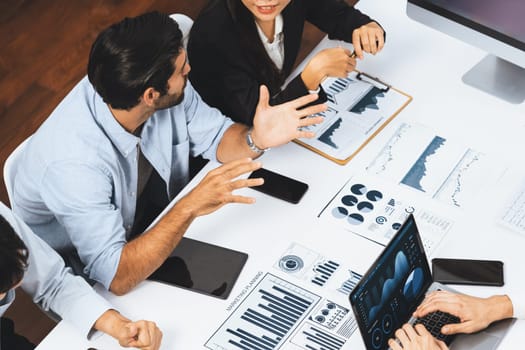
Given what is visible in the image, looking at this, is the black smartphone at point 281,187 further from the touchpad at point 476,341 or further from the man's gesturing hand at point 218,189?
the touchpad at point 476,341

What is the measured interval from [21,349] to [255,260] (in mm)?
706

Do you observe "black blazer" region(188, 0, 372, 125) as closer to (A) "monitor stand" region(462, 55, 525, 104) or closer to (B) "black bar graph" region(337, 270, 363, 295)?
(A) "monitor stand" region(462, 55, 525, 104)

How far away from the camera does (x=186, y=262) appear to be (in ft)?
6.68

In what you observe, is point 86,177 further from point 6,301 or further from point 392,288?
point 392,288

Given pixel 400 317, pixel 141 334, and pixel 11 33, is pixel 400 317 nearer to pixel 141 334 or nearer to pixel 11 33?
pixel 141 334

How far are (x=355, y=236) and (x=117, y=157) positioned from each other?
656 mm

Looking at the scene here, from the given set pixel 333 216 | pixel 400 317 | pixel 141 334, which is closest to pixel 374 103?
pixel 333 216

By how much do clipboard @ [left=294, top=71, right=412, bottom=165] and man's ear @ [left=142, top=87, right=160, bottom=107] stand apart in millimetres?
439

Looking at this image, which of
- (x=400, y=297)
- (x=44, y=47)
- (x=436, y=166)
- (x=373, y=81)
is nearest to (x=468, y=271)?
(x=400, y=297)

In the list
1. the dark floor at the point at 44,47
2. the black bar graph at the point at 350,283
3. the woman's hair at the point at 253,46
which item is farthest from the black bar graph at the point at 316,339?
the dark floor at the point at 44,47

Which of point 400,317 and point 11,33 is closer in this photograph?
point 400,317

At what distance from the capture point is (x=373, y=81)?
2432 mm

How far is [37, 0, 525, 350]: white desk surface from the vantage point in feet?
6.34

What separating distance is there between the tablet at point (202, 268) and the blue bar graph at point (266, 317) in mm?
72
